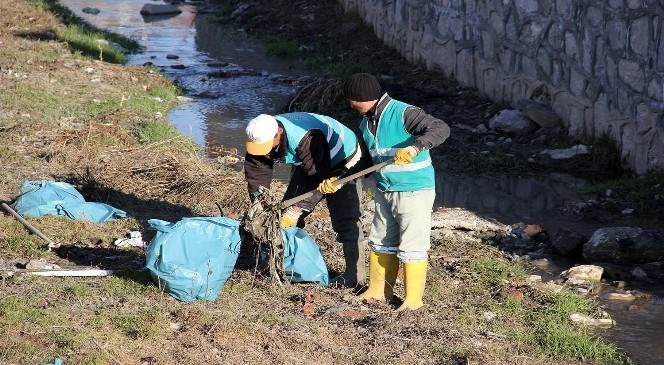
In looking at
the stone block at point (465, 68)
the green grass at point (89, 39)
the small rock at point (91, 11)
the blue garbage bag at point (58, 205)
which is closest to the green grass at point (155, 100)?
the green grass at point (89, 39)

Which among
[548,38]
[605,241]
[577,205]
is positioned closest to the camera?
[605,241]

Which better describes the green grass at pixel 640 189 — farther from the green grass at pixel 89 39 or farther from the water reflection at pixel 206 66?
the green grass at pixel 89 39

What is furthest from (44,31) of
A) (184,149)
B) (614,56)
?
(614,56)

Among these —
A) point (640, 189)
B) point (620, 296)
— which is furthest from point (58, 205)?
point (640, 189)

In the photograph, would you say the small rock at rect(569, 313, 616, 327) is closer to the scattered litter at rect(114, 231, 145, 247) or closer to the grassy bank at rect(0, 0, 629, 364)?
the grassy bank at rect(0, 0, 629, 364)

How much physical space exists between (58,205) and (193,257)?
89.0 inches

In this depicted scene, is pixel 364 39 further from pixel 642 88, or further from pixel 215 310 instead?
pixel 215 310

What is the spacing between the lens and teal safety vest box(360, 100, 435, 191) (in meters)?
6.14

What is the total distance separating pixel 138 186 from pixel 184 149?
1072 millimetres

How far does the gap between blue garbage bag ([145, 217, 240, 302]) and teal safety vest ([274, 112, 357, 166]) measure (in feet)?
2.12

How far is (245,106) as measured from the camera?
13.0 metres

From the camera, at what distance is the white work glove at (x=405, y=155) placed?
5895mm

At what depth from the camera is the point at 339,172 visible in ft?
21.8

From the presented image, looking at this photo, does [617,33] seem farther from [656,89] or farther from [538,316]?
[538,316]
